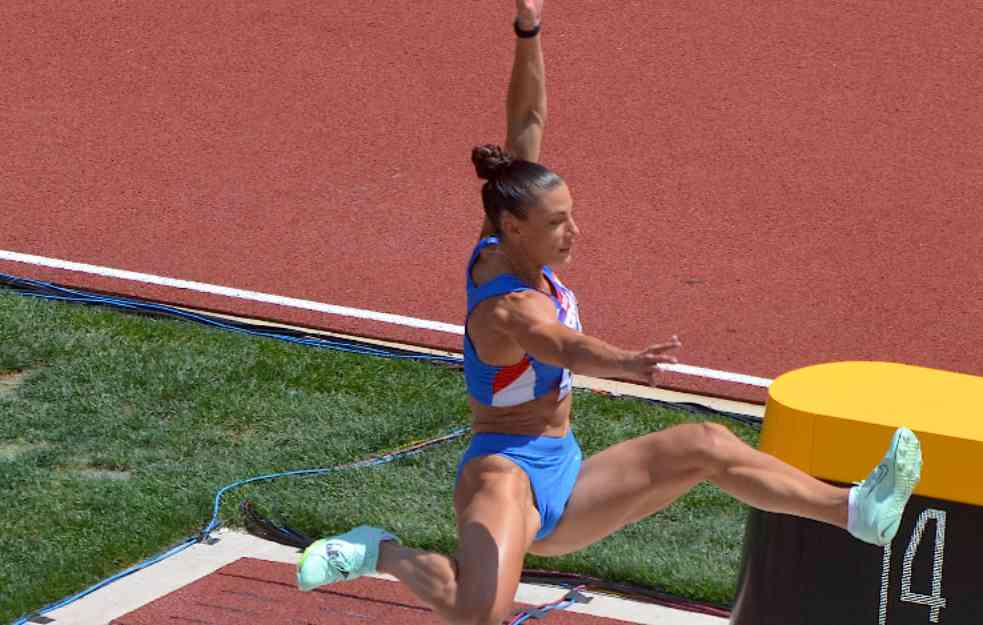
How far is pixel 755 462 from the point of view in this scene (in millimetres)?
4988

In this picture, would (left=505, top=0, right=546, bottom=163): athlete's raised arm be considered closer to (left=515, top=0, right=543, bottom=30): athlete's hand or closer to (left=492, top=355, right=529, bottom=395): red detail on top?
(left=515, top=0, right=543, bottom=30): athlete's hand

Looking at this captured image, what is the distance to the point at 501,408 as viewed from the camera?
17.1 feet

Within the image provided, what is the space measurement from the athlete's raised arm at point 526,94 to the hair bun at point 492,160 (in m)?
0.41

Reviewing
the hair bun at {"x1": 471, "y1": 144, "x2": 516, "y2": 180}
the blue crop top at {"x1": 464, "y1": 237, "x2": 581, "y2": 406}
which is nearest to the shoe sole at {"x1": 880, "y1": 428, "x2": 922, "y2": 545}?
the blue crop top at {"x1": 464, "y1": 237, "x2": 581, "y2": 406}

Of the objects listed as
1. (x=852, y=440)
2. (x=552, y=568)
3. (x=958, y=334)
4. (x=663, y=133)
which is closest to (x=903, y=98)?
(x=663, y=133)

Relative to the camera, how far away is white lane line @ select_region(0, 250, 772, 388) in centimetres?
820

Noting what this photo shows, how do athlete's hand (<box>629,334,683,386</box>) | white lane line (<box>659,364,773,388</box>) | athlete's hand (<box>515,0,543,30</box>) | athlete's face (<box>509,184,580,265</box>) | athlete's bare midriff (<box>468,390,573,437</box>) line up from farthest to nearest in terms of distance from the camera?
white lane line (<box>659,364,773,388</box>)
athlete's hand (<box>515,0,543,30</box>)
athlete's bare midriff (<box>468,390,573,437</box>)
athlete's face (<box>509,184,580,265</box>)
athlete's hand (<box>629,334,683,386</box>)

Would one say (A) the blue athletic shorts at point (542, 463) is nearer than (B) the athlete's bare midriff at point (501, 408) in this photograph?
No

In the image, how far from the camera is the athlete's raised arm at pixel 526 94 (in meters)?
5.57

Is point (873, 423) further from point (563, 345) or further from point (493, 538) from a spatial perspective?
point (493, 538)

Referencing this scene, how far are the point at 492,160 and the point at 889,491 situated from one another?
58.5 inches

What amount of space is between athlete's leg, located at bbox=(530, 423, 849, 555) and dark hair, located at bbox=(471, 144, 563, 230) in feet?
2.66

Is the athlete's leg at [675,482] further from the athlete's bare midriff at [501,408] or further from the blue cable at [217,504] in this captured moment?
the blue cable at [217,504]

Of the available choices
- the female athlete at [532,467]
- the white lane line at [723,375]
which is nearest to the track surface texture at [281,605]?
the female athlete at [532,467]
